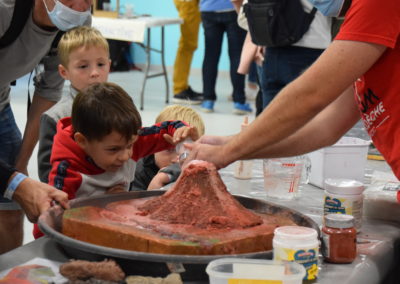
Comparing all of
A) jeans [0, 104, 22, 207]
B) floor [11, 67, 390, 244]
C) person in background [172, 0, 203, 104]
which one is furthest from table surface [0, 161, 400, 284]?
person in background [172, 0, 203, 104]

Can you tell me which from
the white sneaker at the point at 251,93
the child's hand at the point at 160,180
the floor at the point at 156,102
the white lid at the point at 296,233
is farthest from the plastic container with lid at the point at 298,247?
the white sneaker at the point at 251,93

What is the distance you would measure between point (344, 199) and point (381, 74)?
315 millimetres

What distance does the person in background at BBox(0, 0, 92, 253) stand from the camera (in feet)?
7.22

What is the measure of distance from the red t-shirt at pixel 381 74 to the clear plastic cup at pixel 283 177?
41 centimetres

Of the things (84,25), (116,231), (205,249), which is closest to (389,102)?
(205,249)

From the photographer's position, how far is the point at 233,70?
641cm

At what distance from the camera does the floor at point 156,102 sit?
580cm

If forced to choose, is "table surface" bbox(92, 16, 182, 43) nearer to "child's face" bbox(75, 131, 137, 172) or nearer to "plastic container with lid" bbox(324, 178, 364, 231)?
"child's face" bbox(75, 131, 137, 172)

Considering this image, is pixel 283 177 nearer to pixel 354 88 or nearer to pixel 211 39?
pixel 354 88

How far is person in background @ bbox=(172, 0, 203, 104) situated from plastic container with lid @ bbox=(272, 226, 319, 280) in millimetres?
5639

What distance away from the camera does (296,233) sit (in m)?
1.29

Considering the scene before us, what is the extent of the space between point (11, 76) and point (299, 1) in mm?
1413

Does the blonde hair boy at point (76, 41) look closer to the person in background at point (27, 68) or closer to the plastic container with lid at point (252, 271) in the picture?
the person in background at point (27, 68)

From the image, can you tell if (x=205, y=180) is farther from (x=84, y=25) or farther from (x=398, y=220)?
(x=84, y=25)
